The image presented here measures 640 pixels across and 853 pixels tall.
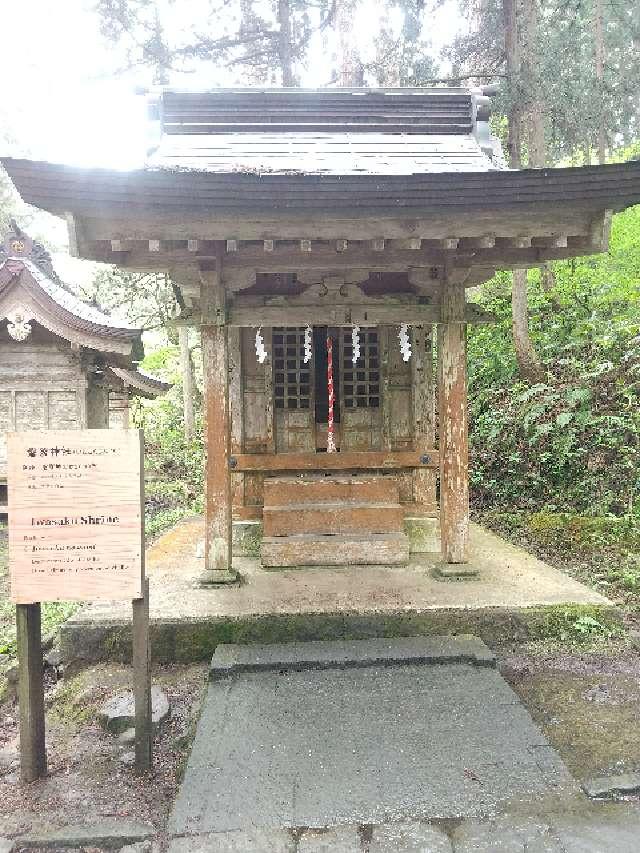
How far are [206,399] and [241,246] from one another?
1504 millimetres

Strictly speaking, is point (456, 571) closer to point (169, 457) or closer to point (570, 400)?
point (570, 400)

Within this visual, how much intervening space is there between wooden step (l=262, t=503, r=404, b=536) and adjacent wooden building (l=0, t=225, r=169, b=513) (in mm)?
3125

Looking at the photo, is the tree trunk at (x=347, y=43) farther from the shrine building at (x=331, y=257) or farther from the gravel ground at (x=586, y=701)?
the gravel ground at (x=586, y=701)

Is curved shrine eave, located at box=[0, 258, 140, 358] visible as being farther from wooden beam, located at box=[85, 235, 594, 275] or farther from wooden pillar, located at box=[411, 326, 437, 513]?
wooden pillar, located at box=[411, 326, 437, 513]

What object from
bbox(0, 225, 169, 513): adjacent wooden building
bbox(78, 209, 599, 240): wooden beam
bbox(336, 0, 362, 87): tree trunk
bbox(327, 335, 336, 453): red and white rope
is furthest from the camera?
bbox(336, 0, 362, 87): tree trunk

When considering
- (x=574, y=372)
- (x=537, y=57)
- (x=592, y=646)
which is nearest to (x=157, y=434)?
(x=574, y=372)

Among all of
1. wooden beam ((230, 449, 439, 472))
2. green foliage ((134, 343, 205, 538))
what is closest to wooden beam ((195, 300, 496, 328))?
wooden beam ((230, 449, 439, 472))

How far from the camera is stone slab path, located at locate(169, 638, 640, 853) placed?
2.56 m

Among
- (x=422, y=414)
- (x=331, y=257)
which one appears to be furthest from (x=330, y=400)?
(x=331, y=257)

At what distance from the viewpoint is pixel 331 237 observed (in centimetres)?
468

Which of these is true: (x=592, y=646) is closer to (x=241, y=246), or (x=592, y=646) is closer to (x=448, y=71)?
(x=241, y=246)

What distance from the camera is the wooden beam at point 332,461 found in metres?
6.72

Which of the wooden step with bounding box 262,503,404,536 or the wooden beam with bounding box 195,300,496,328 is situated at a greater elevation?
the wooden beam with bounding box 195,300,496,328

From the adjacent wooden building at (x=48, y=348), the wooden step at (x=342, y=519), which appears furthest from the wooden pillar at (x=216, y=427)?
the adjacent wooden building at (x=48, y=348)
